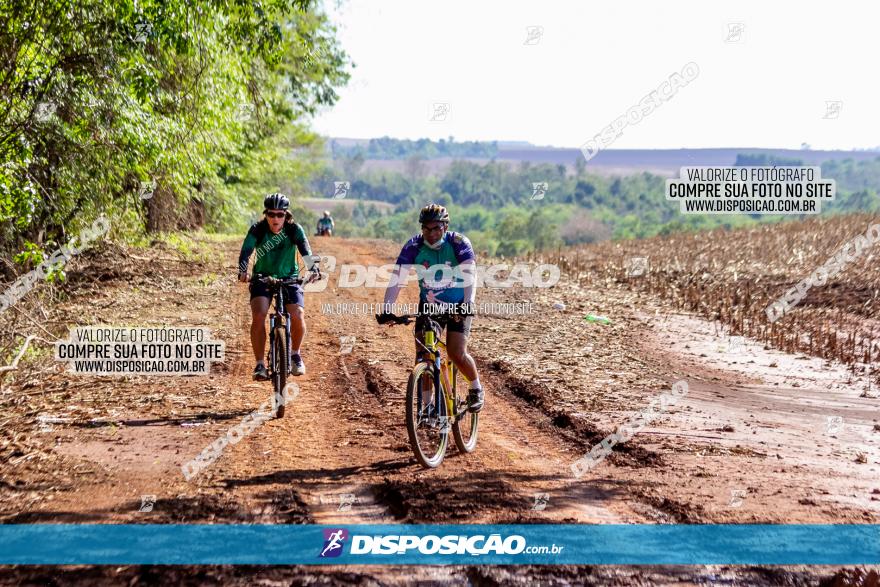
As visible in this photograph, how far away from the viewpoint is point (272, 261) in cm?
878

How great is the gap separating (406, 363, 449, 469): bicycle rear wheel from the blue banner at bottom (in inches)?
49.3

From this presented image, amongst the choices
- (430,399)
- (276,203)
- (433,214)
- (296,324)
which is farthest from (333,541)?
(276,203)

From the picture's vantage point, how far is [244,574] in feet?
15.6

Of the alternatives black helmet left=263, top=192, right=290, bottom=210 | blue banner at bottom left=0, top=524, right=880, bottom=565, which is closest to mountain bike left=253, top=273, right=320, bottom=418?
black helmet left=263, top=192, right=290, bottom=210

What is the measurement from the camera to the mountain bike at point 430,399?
682cm

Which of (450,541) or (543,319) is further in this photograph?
(543,319)

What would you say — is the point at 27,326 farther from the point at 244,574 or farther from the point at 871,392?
the point at 871,392

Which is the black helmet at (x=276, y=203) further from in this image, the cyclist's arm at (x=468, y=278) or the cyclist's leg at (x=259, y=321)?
the cyclist's arm at (x=468, y=278)

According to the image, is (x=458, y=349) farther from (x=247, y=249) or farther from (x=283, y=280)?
(x=247, y=249)

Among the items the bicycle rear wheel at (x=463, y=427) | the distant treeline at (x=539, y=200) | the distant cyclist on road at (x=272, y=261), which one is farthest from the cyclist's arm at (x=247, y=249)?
the distant treeline at (x=539, y=200)

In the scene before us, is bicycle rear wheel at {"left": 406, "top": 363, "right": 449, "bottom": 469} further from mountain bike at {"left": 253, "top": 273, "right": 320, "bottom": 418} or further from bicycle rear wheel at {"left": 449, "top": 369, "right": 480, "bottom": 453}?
mountain bike at {"left": 253, "top": 273, "right": 320, "bottom": 418}

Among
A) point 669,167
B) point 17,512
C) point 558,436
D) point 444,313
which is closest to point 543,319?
point 558,436

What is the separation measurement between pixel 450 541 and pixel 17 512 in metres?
3.36

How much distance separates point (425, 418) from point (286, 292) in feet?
8.96
